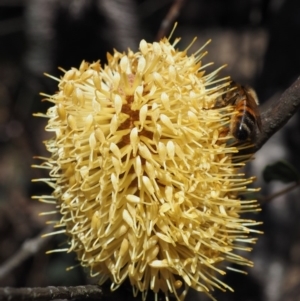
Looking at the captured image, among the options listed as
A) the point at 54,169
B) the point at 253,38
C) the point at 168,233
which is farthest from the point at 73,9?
the point at 168,233

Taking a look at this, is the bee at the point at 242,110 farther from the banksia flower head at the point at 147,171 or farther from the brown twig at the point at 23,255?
the brown twig at the point at 23,255

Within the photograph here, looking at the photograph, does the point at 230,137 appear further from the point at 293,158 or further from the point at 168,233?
the point at 293,158

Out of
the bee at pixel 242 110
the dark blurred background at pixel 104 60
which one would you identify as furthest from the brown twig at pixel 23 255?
the bee at pixel 242 110

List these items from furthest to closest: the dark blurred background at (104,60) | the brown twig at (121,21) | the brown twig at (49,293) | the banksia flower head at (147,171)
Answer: the brown twig at (121,21)
the dark blurred background at (104,60)
the banksia flower head at (147,171)
the brown twig at (49,293)

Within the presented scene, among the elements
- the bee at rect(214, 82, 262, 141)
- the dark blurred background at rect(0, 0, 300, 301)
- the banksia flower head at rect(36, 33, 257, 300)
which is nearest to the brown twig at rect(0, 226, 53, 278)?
the dark blurred background at rect(0, 0, 300, 301)

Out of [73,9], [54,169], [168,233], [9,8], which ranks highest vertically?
[9,8]
